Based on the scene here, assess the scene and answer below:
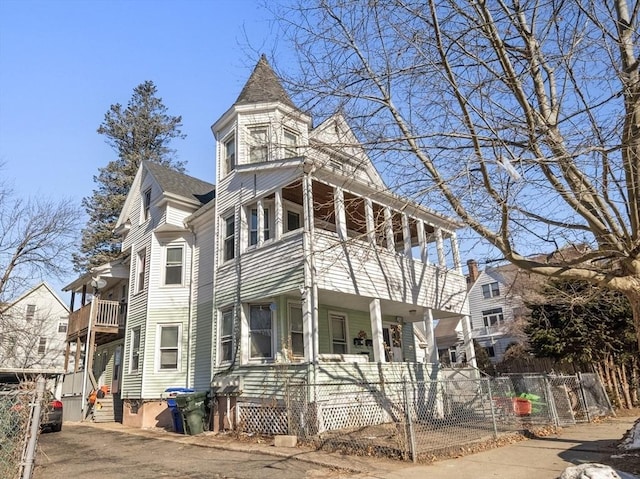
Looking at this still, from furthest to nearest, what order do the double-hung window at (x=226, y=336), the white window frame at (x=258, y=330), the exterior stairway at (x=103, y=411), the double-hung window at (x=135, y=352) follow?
the exterior stairway at (x=103, y=411) → the double-hung window at (x=135, y=352) → the double-hung window at (x=226, y=336) → the white window frame at (x=258, y=330)

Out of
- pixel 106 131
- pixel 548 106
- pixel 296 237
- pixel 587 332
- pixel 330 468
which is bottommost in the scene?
pixel 330 468

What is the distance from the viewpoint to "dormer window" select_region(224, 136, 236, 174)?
16.0 meters

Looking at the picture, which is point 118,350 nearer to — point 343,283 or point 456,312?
point 343,283

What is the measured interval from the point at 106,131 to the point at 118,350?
84.7ft

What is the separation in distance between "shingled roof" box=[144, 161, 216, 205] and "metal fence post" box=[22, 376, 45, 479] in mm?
12951

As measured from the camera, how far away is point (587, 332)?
1595 centimetres

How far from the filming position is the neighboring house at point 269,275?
39.2 feet

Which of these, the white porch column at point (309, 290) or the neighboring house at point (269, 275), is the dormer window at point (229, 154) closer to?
the neighboring house at point (269, 275)

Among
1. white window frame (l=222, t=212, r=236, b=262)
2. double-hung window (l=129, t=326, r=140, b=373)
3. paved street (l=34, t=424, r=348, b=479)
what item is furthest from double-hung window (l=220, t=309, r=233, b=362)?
double-hung window (l=129, t=326, r=140, b=373)

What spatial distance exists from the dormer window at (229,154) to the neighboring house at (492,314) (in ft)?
86.3

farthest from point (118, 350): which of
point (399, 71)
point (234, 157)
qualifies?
point (399, 71)

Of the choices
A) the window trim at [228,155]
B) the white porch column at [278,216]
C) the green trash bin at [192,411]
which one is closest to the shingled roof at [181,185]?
the window trim at [228,155]

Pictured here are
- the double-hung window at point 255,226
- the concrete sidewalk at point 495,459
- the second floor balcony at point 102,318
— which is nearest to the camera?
the concrete sidewalk at point 495,459

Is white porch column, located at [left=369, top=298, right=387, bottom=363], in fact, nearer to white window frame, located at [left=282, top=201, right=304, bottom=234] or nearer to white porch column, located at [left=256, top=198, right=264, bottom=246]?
white window frame, located at [left=282, top=201, right=304, bottom=234]
